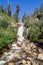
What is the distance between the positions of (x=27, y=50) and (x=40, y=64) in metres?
6.88

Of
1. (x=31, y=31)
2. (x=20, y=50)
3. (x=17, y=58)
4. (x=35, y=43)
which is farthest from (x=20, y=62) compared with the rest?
(x=31, y=31)

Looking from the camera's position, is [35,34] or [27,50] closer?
[27,50]

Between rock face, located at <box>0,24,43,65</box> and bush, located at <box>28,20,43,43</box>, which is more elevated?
bush, located at <box>28,20,43,43</box>

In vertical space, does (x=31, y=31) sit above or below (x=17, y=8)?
below

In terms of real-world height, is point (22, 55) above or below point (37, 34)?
below

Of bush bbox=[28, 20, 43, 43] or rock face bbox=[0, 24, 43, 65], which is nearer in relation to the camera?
rock face bbox=[0, 24, 43, 65]

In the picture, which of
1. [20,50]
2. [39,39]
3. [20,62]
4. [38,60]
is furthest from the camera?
[39,39]

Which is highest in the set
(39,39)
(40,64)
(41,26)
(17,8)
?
(17,8)

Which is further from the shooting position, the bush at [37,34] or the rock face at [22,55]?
the bush at [37,34]

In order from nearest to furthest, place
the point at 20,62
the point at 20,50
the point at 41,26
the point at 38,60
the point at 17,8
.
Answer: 1. the point at 20,62
2. the point at 38,60
3. the point at 20,50
4. the point at 41,26
5. the point at 17,8

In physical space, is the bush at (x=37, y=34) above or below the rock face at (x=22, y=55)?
above

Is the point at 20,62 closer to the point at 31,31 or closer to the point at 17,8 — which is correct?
the point at 31,31

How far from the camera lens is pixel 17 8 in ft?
273

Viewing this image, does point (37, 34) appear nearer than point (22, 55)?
No
